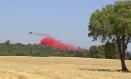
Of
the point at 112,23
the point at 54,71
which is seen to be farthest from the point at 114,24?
the point at 54,71

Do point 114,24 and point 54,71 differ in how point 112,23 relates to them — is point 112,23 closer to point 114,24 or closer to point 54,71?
point 114,24

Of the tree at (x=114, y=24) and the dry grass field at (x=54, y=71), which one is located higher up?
the tree at (x=114, y=24)

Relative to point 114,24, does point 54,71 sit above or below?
below

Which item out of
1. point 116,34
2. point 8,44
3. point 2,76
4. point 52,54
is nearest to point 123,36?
point 116,34

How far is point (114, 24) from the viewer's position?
59812mm

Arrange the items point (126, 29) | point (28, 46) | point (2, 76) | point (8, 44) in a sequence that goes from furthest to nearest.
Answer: point (8, 44) → point (28, 46) → point (126, 29) → point (2, 76)

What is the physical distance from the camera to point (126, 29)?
59.2m

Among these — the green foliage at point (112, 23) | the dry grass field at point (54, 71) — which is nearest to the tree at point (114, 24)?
the green foliage at point (112, 23)

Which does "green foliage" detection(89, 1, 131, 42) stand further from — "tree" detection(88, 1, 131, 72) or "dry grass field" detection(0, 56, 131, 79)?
"dry grass field" detection(0, 56, 131, 79)

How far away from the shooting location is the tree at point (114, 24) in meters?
59.5

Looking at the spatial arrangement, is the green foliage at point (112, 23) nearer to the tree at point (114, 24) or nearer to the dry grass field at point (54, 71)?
the tree at point (114, 24)

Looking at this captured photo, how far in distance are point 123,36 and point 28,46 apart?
50965mm

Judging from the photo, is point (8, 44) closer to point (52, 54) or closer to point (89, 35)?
point (52, 54)

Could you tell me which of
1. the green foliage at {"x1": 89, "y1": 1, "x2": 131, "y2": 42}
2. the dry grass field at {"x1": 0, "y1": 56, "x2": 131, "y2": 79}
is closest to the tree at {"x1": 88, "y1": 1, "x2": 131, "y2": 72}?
the green foliage at {"x1": 89, "y1": 1, "x2": 131, "y2": 42}
